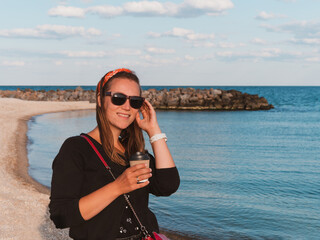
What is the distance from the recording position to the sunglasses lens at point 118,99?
2.48m

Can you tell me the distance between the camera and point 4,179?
1106 centimetres

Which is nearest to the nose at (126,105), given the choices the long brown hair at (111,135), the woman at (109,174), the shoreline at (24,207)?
the woman at (109,174)

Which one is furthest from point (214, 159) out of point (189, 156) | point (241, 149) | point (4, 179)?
point (4, 179)

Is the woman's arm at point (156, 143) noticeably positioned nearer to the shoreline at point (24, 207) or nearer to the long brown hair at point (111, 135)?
the long brown hair at point (111, 135)

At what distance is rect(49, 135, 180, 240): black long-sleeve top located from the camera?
2137 mm

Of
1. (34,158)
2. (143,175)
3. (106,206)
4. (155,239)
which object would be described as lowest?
(34,158)

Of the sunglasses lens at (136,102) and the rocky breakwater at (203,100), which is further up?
the sunglasses lens at (136,102)

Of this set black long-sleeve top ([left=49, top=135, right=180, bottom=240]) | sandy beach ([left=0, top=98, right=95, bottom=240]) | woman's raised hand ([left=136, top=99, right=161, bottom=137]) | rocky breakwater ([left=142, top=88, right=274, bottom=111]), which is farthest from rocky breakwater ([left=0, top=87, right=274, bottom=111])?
black long-sleeve top ([left=49, top=135, right=180, bottom=240])

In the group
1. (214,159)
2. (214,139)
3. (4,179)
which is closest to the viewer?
(4,179)

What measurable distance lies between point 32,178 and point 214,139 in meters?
15.0

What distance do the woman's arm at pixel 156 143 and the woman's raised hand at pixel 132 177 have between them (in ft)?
1.90

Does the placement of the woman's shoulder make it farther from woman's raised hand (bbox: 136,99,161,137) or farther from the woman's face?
woman's raised hand (bbox: 136,99,161,137)

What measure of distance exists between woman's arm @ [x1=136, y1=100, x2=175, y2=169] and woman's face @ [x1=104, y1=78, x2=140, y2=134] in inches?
→ 7.9

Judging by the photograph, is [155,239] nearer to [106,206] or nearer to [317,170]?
[106,206]
